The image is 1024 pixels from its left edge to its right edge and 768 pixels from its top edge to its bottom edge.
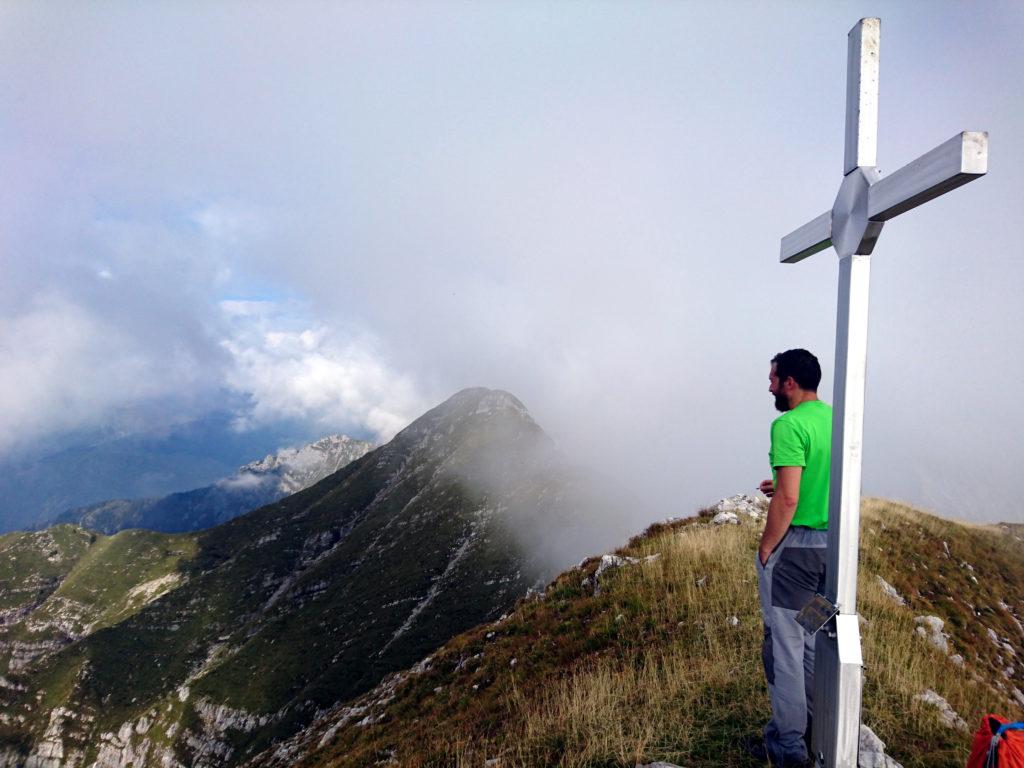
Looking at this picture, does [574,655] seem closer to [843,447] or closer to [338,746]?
[843,447]

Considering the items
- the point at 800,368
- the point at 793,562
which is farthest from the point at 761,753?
the point at 800,368

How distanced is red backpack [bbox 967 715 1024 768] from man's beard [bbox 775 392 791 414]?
2.79 meters

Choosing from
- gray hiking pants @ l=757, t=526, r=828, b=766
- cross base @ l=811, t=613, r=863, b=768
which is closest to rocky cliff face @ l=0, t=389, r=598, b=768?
gray hiking pants @ l=757, t=526, r=828, b=766

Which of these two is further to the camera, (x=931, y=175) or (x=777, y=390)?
(x=777, y=390)

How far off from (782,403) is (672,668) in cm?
452

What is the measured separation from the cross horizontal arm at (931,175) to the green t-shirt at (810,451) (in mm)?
1919

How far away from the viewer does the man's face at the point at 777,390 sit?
212 inches

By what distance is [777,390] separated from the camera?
17.8 ft

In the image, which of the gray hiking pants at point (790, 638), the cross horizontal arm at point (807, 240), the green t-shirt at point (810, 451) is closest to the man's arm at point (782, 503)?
the green t-shirt at point (810, 451)

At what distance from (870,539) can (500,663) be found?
1236 centimetres

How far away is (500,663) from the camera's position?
12.1 meters

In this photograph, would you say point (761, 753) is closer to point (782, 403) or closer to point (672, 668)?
point (672, 668)

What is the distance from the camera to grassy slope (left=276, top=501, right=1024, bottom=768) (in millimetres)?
5938

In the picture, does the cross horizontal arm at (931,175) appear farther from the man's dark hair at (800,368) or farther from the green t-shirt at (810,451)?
the green t-shirt at (810,451)
